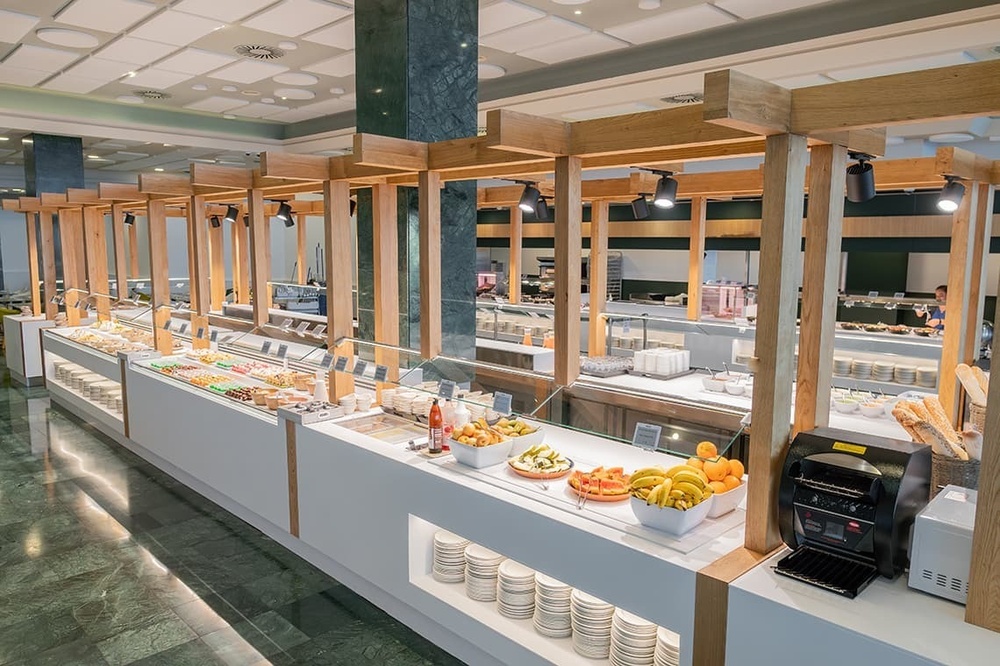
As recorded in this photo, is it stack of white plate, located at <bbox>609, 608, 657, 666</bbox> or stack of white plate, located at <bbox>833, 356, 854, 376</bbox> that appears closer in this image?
stack of white plate, located at <bbox>609, 608, 657, 666</bbox>

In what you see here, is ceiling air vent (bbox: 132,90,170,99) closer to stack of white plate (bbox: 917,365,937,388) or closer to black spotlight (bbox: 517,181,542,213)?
black spotlight (bbox: 517,181,542,213)

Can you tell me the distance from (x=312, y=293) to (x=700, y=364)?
6.73m

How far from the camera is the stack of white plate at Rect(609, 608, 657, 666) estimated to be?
2664mm

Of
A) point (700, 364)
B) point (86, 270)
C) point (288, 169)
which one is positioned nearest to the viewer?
point (288, 169)

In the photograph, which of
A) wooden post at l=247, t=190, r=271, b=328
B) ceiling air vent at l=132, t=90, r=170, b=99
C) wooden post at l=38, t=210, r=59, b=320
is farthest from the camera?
wooden post at l=38, t=210, r=59, b=320

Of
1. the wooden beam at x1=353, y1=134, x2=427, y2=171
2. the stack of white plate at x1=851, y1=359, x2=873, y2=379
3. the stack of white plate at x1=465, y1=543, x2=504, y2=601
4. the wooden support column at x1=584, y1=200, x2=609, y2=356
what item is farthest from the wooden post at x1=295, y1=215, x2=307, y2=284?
the stack of white plate at x1=465, y1=543, x2=504, y2=601

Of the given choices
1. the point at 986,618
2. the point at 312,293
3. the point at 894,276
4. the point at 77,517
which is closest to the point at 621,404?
the point at 986,618

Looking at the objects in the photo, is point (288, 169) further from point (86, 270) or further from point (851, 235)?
point (851, 235)

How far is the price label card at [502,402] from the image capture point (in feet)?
11.4

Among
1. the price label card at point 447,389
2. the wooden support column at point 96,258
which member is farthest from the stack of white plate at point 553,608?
the wooden support column at point 96,258

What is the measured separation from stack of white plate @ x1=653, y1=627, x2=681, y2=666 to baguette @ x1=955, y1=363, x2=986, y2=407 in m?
1.85

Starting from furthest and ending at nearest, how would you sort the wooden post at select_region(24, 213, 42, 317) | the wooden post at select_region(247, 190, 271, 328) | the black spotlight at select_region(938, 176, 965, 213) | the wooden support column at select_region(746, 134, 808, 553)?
the wooden post at select_region(24, 213, 42, 317) → the wooden post at select_region(247, 190, 271, 328) → the black spotlight at select_region(938, 176, 965, 213) → the wooden support column at select_region(746, 134, 808, 553)

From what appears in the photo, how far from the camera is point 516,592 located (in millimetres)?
3094

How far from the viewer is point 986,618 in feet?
6.54
